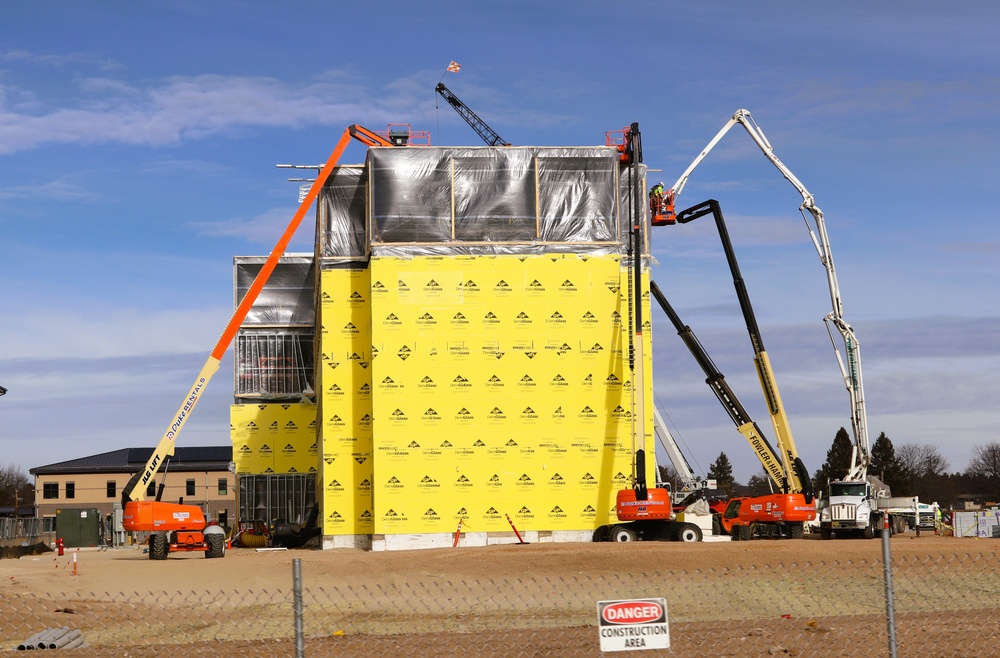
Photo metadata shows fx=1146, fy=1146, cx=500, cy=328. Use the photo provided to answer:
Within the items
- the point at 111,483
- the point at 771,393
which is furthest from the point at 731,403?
the point at 111,483

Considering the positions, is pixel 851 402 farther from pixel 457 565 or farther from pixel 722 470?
pixel 722 470

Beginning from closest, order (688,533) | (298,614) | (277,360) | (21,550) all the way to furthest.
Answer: (298,614), (688,533), (21,550), (277,360)

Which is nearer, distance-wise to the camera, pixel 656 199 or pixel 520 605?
pixel 520 605

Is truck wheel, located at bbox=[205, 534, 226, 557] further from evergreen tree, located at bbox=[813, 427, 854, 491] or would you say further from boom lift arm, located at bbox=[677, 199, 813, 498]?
evergreen tree, located at bbox=[813, 427, 854, 491]

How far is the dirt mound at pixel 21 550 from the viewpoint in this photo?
44.7 metres

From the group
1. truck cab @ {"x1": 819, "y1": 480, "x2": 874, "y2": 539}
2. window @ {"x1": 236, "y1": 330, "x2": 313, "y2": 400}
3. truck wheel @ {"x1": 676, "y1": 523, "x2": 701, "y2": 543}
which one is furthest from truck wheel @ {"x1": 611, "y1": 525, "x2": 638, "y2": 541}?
window @ {"x1": 236, "y1": 330, "x2": 313, "y2": 400}

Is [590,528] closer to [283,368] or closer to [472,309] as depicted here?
[472,309]

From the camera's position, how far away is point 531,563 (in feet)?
93.8

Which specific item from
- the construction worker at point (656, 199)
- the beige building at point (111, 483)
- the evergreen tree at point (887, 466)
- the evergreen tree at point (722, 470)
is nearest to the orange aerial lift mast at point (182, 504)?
the construction worker at point (656, 199)

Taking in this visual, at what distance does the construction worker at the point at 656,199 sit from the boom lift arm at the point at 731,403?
10.3 feet

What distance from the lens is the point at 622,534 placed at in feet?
128

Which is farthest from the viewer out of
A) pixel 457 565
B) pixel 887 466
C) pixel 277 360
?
pixel 887 466

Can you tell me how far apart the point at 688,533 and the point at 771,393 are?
24.7ft

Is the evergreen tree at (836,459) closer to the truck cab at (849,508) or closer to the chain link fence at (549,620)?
the truck cab at (849,508)
